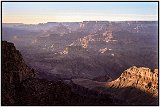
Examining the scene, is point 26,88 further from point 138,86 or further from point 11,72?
point 138,86

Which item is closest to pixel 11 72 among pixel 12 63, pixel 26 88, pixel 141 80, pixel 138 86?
pixel 12 63

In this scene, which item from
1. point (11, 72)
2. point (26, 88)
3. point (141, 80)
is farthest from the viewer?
point (141, 80)

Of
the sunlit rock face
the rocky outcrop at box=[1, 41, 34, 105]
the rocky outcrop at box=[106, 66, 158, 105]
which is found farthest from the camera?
the sunlit rock face

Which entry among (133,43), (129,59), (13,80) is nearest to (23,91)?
(13,80)

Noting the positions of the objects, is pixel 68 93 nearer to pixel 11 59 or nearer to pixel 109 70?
pixel 11 59

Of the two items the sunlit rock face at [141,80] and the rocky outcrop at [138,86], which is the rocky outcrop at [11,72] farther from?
the sunlit rock face at [141,80]

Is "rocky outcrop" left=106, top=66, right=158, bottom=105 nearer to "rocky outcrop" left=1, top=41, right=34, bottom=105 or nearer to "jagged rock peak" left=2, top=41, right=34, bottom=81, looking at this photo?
"jagged rock peak" left=2, top=41, right=34, bottom=81

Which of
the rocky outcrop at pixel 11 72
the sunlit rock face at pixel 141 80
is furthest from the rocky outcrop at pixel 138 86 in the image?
the rocky outcrop at pixel 11 72

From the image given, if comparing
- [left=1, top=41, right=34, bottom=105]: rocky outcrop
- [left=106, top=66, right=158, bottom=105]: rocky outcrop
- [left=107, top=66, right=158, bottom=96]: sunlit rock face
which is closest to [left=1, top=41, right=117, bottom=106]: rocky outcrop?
[left=1, top=41, right=34, bottom=105]: rocky outcrop
